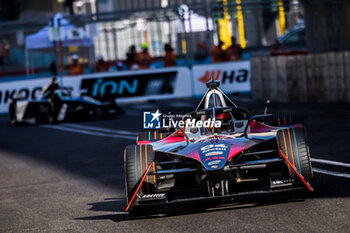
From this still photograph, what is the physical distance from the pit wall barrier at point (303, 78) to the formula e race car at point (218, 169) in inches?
439

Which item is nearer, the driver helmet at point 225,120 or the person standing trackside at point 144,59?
the driver helmet at point 225,120

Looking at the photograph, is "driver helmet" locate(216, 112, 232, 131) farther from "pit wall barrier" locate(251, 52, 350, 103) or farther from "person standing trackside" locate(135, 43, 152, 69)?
"person standing trackside" locate(135, 43, 152, 69)

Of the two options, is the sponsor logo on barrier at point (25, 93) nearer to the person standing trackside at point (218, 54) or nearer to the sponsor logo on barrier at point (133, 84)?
the sponsor logo on barrier at point (133, 84)

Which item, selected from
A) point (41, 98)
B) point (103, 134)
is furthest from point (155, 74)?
point (103, 134)

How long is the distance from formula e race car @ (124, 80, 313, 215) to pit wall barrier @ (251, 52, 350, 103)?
1115 centimetres

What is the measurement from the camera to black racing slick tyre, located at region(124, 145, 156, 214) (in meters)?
7.37

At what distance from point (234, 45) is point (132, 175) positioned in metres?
19.0

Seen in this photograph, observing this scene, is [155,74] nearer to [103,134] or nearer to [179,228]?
[103,134]

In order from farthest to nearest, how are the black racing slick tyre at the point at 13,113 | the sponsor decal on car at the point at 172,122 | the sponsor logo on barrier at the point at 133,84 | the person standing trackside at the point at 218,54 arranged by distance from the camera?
the person standing trackside at the point at 218,54 → the sponsor logo on barrier at the point at 133,84 → the black racing slick tyre at the point at 13,113 → the sponsor decal on car at the point at 172,122

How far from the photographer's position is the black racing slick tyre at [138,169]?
737 centimetres

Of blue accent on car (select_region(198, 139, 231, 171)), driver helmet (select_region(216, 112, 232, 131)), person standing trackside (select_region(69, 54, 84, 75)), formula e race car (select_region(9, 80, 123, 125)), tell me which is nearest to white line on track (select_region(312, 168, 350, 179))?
driver helmet (select_region(216, 112, 232, 131))

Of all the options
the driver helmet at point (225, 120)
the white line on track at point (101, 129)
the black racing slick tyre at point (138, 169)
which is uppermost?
the driver helmet at point (225, 120)

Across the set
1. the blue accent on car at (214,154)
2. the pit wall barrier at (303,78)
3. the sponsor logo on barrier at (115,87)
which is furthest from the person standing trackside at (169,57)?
the blue accent on car at (214,154)

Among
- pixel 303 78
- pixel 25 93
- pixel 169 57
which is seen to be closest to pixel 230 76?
pixel 169 57
